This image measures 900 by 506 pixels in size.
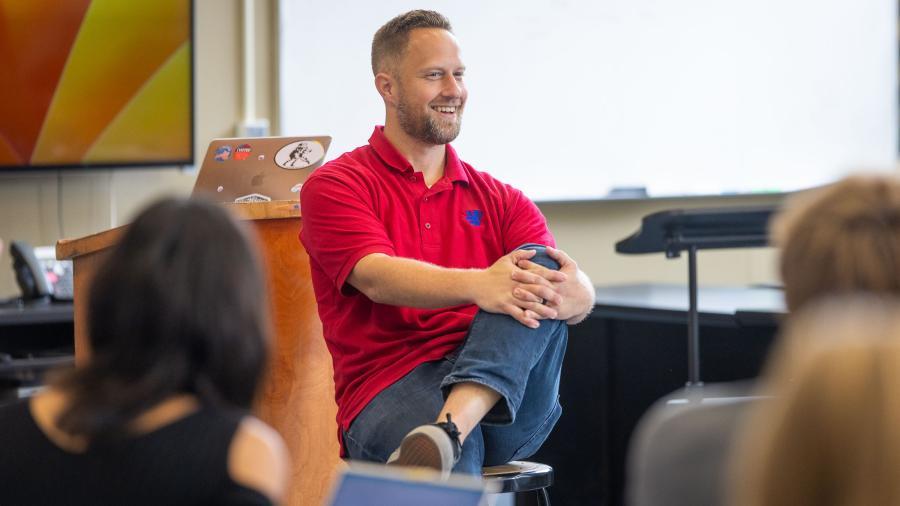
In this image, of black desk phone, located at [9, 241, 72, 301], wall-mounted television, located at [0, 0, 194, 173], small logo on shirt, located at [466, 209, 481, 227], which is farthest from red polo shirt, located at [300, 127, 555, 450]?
wall-mounted television, located at [0, 0, 194, 173]

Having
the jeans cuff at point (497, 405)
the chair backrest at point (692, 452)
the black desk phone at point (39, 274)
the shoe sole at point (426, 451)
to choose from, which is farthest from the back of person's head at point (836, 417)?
the black desk phone at point (39, 274)

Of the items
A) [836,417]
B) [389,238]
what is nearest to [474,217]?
[389,238]

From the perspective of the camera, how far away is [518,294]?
2.12 metres

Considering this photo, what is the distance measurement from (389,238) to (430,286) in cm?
25

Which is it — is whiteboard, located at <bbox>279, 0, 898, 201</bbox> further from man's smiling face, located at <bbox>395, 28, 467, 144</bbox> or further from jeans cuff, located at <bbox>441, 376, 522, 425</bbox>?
jeans cuff, located at <bbox>441, 376, 522, 425</bbox>

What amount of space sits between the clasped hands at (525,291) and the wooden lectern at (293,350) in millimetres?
490

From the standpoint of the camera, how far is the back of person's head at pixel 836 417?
788 millimetres

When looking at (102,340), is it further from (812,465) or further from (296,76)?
(296,76)

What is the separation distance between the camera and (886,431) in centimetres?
78

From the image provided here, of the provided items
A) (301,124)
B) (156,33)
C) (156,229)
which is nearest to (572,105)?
(301,124)

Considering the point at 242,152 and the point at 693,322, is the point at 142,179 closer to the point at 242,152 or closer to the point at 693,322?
the point at 242,152

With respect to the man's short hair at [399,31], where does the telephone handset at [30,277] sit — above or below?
below

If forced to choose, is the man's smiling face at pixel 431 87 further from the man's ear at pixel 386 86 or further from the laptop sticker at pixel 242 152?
the laptop sticker at pixel 242 152

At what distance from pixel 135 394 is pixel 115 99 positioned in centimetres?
341
